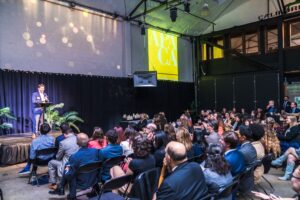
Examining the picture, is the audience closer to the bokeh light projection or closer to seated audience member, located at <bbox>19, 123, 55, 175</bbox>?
seated audience member, located at <bbox>19, 123, 55, 175</bbox>

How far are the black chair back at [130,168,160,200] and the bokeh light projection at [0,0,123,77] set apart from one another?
6777 mm

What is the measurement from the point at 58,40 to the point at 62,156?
603 centimetres

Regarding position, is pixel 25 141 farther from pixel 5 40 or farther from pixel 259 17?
pixel 259 17

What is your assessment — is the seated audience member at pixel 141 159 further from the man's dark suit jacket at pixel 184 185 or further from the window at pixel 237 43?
the window at pixel 237 43

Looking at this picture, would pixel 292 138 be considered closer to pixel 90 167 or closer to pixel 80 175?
pixel 90 167

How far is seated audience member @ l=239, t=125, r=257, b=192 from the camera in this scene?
321cm

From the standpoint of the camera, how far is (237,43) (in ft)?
45.0

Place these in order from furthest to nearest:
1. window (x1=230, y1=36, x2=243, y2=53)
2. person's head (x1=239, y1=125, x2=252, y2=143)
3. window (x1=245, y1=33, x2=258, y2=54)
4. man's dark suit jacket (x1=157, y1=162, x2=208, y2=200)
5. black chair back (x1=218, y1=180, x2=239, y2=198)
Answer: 1. window (x1=230, y1=36, x2=243, y2=53)
2. window (x1=245, y1=33, x2=258, y2=54)
3. person's head (x1=239, y1=125, x2=252, y2=143)
4. black chair back (x1=218, y1=180, x2=239, y2=198)
5. man's dark suit jacket (x1=157, y1=162, x2=208, y2=200)

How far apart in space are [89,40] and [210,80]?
22.9 feet

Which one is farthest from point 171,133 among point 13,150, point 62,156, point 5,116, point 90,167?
point 5,116

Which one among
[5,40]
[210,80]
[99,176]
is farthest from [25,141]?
[210,80]

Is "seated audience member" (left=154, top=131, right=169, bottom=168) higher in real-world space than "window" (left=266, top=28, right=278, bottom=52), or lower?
lower

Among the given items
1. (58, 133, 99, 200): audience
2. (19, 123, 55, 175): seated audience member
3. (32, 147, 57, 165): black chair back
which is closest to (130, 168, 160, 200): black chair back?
(58, 133, 99, 200): audience

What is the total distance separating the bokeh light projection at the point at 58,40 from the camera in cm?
792
